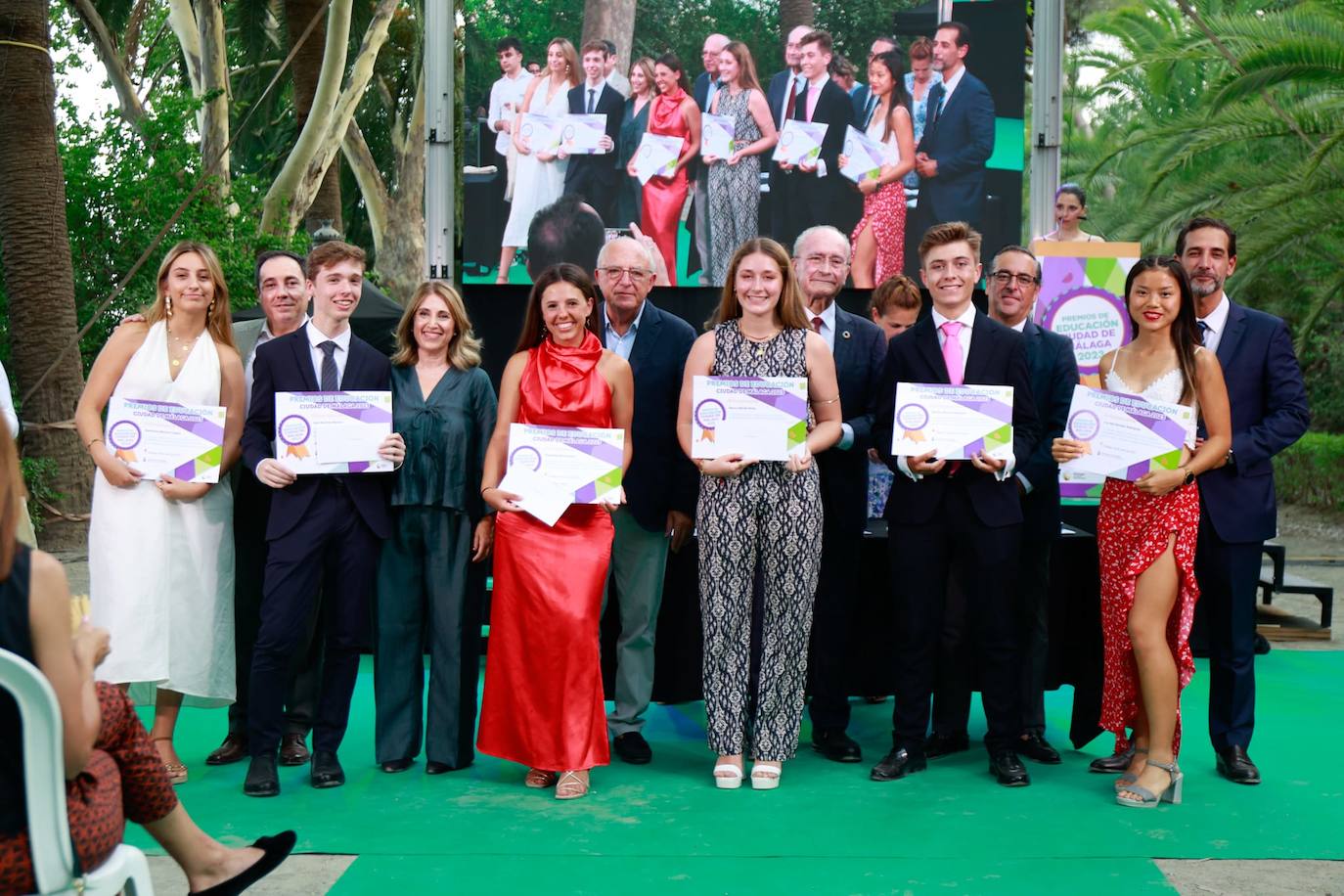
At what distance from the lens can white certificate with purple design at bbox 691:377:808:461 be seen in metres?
5.28

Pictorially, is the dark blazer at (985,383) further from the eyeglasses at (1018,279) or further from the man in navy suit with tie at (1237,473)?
the man in navy suit with tie at (1237,473)

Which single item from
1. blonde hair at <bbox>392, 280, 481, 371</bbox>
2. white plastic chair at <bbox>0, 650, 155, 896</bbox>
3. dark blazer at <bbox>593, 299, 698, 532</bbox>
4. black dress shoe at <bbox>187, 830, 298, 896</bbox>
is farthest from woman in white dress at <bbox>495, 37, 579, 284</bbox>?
white plastic chair at <bbox>0, 650, 155, 896</bbox>

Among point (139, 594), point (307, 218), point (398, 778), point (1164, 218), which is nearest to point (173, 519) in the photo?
point (139, 594)

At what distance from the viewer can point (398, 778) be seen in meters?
5.54

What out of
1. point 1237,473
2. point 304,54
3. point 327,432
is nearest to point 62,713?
point 327,432

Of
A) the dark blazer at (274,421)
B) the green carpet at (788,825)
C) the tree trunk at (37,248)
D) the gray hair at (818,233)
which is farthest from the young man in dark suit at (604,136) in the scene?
the tree trunk at (37,248)

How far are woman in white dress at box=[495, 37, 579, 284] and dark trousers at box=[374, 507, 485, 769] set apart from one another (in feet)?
8.42

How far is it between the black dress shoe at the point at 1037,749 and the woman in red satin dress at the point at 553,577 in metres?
1.82

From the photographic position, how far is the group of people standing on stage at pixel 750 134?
7.61 metres

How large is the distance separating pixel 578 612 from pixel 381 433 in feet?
3.38

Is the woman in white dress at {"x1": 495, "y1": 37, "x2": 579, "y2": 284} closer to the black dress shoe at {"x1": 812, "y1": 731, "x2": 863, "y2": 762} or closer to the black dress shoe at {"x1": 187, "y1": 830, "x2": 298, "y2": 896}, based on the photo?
the black dress shoe at {"x1": 812, "y1": 731, "x2": 863, "y2": 762}

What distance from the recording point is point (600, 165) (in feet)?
25.0

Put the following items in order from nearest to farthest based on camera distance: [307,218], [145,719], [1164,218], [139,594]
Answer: [139,594], [145,719], [1164,218], [307,218]

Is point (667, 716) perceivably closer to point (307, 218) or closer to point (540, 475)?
point (540, 475)
